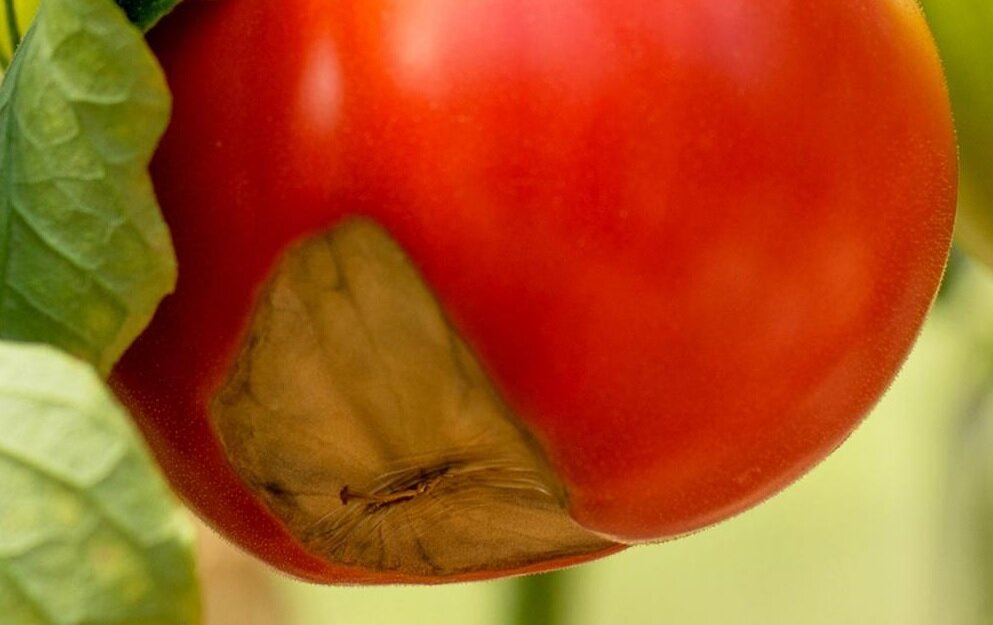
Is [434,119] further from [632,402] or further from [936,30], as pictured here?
[936,30]

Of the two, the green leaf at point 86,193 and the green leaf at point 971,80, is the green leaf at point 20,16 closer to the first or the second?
the green leaf at point 86,193

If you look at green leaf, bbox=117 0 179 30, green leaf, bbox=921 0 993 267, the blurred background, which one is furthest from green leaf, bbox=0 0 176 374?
the blurred background

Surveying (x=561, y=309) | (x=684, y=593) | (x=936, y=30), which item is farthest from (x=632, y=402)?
(x=684, y=593)

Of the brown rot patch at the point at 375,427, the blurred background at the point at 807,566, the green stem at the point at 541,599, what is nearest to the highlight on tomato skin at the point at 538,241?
the brown rot patch at the point at 375,427

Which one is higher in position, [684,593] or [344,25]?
[344,25]

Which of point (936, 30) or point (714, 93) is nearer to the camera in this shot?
point (714, 93)

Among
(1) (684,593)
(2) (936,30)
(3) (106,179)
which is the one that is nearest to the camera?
(3) (106,179)
